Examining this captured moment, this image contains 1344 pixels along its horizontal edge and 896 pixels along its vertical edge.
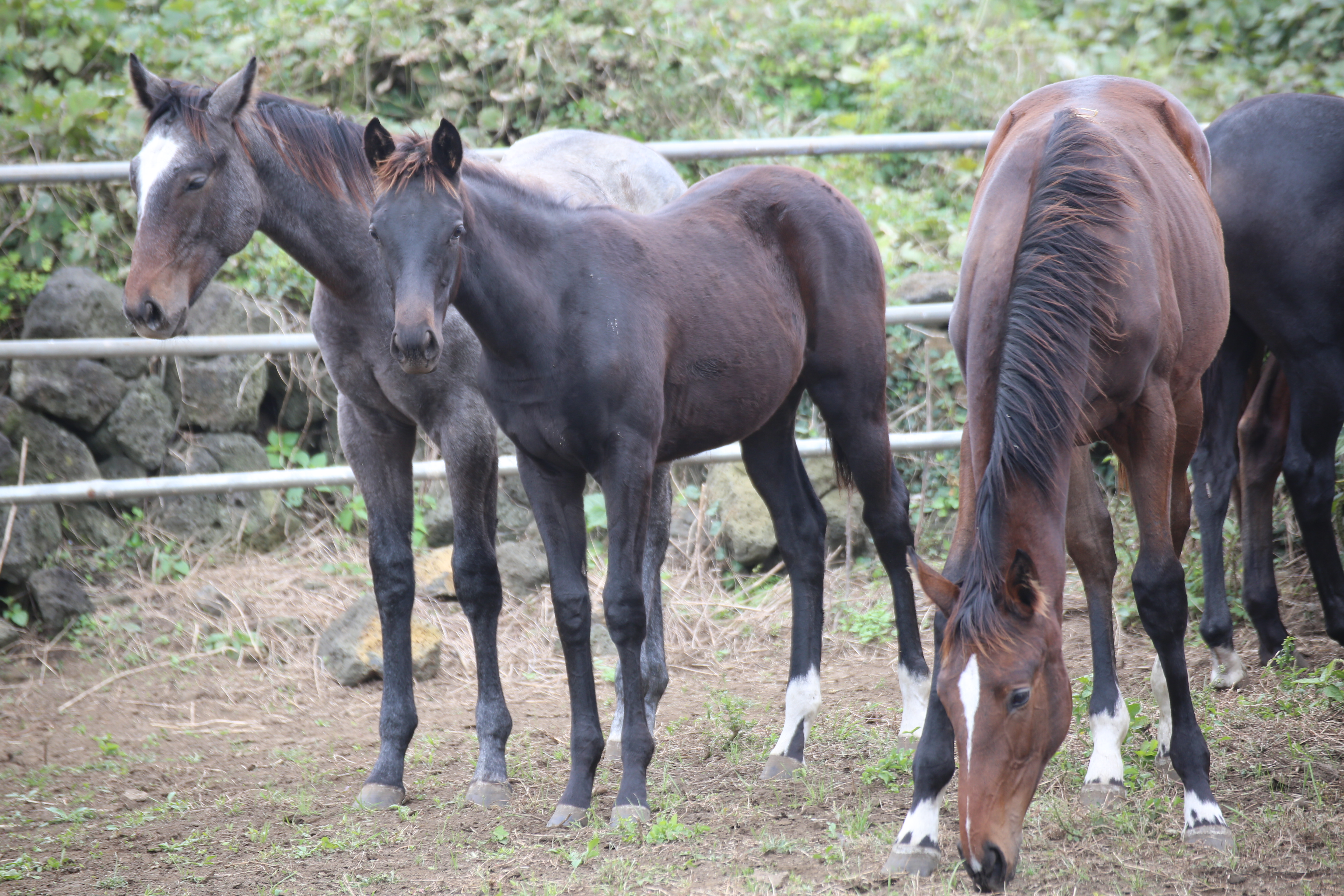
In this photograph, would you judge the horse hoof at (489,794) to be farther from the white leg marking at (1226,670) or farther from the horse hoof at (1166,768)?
the white leg marking at (1226,670)

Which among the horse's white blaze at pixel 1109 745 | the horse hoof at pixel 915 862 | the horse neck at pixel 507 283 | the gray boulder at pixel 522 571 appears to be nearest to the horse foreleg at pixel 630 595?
the horse neck at pixel 507 283

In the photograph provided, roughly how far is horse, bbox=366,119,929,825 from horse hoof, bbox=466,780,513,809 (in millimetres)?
307

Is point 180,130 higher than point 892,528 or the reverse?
higher

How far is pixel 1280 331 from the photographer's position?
13.8 ft

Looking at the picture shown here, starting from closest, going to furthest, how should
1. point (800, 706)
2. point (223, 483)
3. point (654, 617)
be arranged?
point (800, 706) < point (654, 617) < point (223, 483)

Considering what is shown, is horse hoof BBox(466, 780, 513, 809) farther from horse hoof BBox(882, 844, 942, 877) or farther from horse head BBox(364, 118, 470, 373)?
horse head BBox(364, 118, 470, 373)

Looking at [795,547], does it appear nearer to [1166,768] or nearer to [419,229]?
[1166,768]

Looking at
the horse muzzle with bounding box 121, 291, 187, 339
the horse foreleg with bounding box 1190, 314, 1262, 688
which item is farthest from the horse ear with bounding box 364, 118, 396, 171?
the horse foreleg with bounding box 1190, 314, 1262, 688

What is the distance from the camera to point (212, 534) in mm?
6082

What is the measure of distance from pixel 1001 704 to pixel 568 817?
1.44 metres

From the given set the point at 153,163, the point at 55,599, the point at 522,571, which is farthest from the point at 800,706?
the point at 55,599

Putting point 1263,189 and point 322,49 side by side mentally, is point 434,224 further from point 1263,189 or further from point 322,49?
point 322,49

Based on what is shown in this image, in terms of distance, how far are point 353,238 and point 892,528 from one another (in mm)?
2177

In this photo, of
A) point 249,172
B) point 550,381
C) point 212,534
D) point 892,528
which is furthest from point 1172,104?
point 212,534
